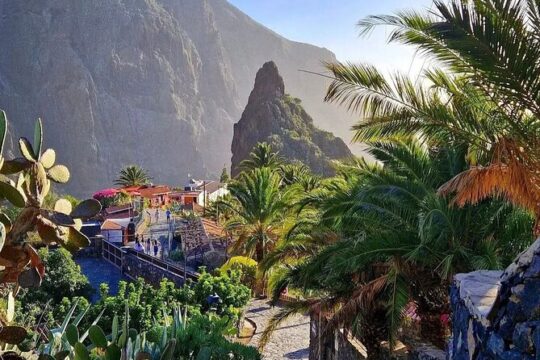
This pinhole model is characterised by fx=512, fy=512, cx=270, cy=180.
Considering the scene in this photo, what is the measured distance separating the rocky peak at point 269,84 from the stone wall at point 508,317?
87.3 m

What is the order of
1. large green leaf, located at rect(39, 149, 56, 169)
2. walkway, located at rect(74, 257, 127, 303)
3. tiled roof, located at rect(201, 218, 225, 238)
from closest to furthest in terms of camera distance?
1. large green leaf, located at rect(39, 149, 56, 169)
2. walkway, located at rect(74, 257, 127, 303)
3. tiled roof, located at rect(201, 218, 225, 238)

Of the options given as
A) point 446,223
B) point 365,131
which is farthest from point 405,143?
point 446,223

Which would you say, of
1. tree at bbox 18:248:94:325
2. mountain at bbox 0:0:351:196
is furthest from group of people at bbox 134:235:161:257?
mountain at bbox 0:0:351:196

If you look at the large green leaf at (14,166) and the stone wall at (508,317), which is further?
the large green leaf at (14,166)

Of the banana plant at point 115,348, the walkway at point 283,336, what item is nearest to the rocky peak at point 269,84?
the walkway at point 283,336

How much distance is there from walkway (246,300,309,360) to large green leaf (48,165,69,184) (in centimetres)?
1050

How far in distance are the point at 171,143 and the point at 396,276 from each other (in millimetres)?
150951

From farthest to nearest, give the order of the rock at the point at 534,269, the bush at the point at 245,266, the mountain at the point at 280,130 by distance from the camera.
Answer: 1. the mountain at the point at 280,130
2. the bush at the point at 245,266
3. the rock at the point at 534,269

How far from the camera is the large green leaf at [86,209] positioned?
142 inches

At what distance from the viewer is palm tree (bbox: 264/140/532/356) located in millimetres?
6520

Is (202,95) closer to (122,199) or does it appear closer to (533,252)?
(122,199)

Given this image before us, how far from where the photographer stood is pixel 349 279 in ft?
30.7

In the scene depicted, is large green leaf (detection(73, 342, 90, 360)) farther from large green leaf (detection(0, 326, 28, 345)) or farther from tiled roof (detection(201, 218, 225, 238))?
tiled roof (detection(201, 218, 225, 238))

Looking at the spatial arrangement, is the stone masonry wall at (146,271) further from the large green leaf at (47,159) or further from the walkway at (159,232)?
the large green leaf at (47,159)
